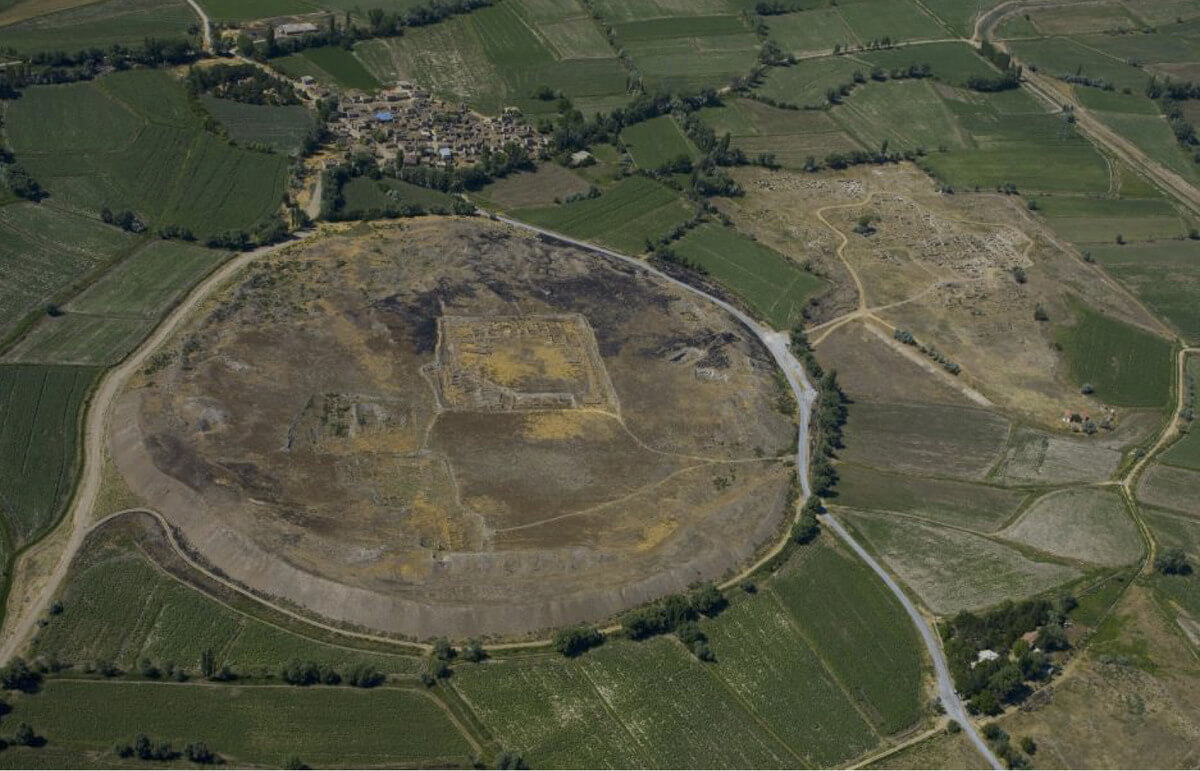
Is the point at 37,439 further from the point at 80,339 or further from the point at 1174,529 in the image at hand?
the point at 1174,529

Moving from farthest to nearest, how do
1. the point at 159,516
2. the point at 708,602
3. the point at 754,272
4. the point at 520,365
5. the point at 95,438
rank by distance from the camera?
the point at 754,272 < the point at 520,365 < the point at 95,438 < the point at 159,516 < the point at 708,602

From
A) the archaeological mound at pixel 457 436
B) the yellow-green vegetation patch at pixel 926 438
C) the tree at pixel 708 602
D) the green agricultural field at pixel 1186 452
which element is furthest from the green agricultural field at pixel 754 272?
the tree at pixel 708 602

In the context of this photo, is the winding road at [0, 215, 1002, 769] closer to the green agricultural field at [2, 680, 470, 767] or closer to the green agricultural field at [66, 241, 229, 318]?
the green agricultural field at [66, 241, 229, 318]

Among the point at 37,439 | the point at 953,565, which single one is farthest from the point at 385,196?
the point at 953,565

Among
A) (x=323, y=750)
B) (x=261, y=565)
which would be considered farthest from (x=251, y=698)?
(x=261, y=565)

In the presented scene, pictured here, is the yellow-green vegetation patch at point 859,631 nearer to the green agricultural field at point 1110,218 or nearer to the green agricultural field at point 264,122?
the green agricultural field at point 1110,218

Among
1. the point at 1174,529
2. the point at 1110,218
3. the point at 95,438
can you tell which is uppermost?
the point at 95,438
